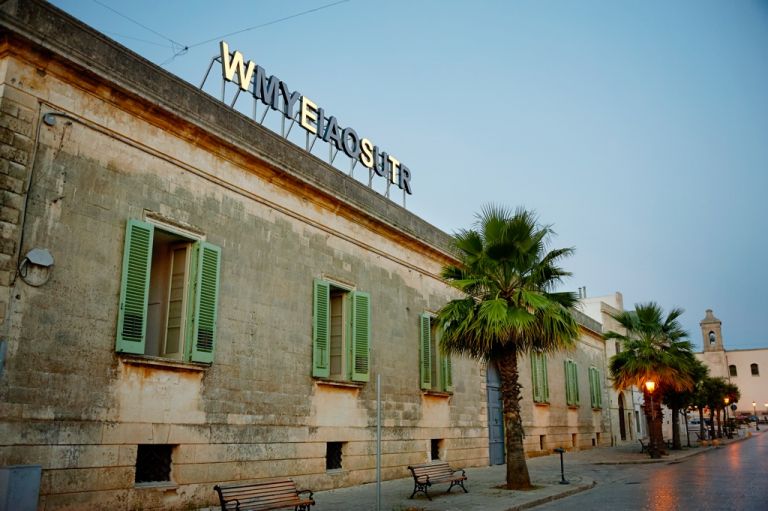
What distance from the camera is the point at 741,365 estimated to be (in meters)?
93.6

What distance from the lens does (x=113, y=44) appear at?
10383 millimetres

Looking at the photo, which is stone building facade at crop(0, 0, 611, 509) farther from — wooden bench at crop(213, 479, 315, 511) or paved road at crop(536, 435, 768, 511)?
paved road at crop(536, 435, 768, 511)

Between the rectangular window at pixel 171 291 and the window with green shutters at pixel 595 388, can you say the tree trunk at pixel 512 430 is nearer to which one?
the rectangular window at pixel 171 291

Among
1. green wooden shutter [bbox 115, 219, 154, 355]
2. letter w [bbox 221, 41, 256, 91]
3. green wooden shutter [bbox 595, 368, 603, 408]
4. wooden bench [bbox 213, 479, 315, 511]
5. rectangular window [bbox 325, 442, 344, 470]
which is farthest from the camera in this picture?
green wooden shutter [bbox 595, 368, 603, 408]

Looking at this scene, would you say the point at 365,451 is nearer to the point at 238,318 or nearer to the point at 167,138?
the point at 238,318

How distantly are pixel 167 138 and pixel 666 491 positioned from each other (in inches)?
512

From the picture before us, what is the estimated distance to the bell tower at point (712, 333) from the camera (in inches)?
3661

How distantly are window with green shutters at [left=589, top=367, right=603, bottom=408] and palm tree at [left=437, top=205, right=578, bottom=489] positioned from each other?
68.8ft

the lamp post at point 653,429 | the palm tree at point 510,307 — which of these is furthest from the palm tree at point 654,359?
the palm tree at point 510,307

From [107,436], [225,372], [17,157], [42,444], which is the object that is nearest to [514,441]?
[225,372]

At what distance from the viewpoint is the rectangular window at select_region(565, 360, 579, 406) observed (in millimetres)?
30125

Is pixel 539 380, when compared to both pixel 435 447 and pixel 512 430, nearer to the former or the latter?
pixel 435 447

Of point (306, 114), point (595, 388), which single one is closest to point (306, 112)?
point (306, 114)

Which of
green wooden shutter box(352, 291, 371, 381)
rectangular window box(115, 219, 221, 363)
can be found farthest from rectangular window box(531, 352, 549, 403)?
rectangular window box(115, 219, 221, 363)
